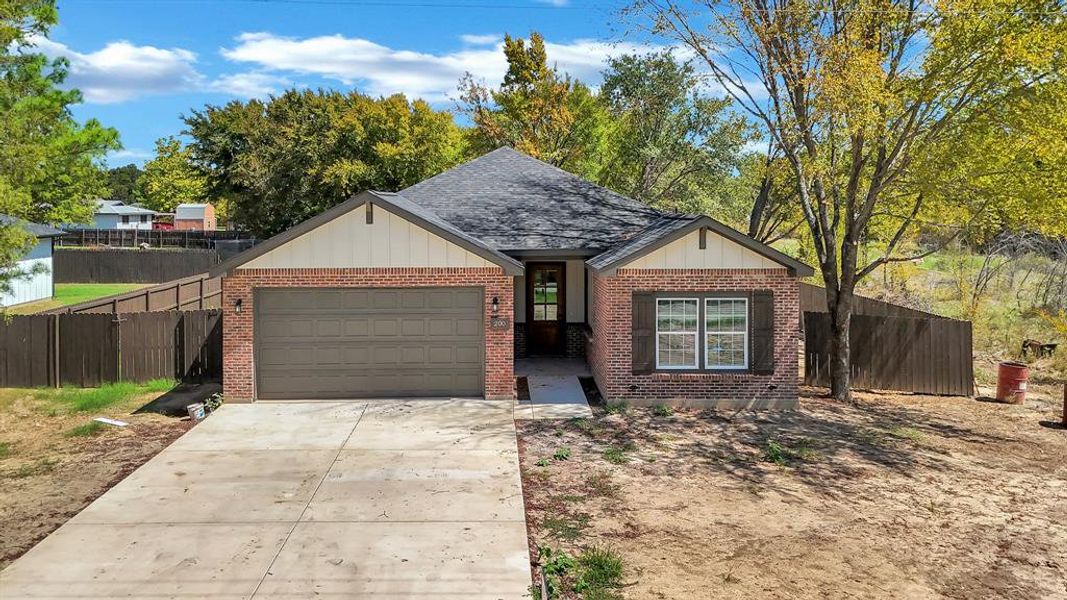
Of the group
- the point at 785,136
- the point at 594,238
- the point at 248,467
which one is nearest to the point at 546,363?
the point at 594,238

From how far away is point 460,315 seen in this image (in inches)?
554

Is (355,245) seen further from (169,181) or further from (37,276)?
(169,181)

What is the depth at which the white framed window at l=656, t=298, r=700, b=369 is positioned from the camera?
1416 cm

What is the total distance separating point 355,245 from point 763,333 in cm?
779

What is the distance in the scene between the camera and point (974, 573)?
7.16m

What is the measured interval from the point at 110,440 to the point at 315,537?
6036 mm

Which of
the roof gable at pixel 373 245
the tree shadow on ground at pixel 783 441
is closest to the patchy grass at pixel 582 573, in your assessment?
the tree shadow on ground at pixel 783 441

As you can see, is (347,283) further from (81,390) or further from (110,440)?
(81,390)

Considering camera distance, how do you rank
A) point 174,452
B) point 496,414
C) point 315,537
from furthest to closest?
point 496,414 < point 174,452 < point 315,537

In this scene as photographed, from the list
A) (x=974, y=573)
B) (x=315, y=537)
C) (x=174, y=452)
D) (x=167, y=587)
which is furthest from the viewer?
(x=174, y=452)

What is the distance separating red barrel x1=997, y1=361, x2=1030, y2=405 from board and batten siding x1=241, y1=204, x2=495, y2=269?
12.0 meters

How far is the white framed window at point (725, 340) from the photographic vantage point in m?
14.1

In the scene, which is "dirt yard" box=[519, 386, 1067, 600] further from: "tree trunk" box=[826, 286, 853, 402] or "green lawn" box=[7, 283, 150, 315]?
"green lawn" box=[7, 283, 150, 315]

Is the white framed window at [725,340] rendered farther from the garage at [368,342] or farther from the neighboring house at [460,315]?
the garage at [368,342]
